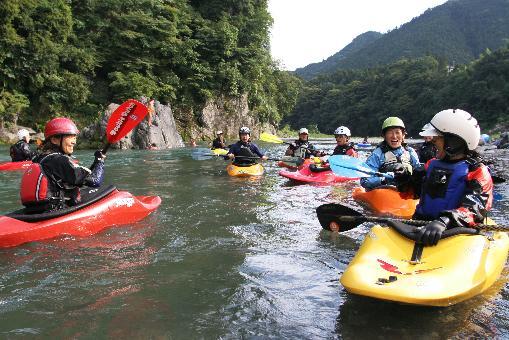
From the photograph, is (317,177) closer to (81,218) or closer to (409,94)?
(81,218)

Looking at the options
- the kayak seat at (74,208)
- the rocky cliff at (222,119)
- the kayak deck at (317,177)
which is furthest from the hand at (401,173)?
the rocky cliff at (222,119)

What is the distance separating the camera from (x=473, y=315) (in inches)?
109

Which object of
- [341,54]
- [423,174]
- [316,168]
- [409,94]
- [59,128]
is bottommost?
[316,168]

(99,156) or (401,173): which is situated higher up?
(99,156)

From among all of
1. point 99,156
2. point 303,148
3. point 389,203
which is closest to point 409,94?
point 303,148

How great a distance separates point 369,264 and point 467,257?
61 cm

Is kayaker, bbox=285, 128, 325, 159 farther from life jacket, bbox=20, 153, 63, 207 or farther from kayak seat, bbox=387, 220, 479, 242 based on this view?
kayak seat, bbox=387, 220, 479, 242

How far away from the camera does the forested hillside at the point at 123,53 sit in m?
19.6

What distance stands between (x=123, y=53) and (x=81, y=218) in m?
21.1

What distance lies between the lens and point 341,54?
169 m

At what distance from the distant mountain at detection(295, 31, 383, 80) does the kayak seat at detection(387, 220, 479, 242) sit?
153931 millimetres

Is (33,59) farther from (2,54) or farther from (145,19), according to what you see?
(145,19)

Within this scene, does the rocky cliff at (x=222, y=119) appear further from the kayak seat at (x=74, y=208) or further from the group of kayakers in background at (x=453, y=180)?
the group of kayakers in background at (x=453, y=180)

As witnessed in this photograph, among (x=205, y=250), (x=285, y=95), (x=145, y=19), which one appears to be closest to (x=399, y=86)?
(x=285, y=95)
